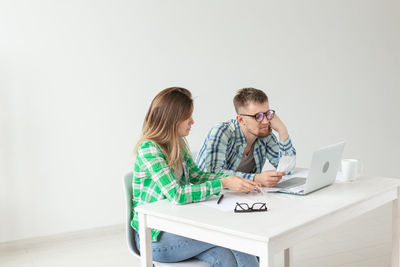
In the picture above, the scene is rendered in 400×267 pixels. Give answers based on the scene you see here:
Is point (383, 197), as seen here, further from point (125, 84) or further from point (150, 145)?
point (125, 84)

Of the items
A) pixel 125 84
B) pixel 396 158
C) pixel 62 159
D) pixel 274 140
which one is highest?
pixel 125 84

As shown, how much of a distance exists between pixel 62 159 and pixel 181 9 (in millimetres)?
1546

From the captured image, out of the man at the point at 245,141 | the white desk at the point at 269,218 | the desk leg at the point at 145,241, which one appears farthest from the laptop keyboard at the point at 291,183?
the desk leg at the point at 145,241

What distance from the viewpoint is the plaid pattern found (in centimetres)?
247

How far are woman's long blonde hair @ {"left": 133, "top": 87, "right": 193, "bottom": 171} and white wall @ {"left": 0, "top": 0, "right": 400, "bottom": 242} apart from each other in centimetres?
167

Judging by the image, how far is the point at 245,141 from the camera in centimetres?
257

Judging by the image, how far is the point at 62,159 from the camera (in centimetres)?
349

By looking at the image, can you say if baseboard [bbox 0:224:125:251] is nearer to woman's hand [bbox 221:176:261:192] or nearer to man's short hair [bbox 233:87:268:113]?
man's short hair [bbox 233:87:268:113]

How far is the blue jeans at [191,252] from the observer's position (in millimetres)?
1840

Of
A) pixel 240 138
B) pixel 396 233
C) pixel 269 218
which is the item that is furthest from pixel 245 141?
pixel 269 218

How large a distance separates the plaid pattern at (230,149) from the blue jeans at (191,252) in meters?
0.51

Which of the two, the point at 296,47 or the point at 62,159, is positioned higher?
the point at 296,47

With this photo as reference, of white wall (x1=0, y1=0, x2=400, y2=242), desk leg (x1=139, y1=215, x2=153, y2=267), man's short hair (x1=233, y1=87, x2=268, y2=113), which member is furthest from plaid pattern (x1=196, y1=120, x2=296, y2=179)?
white wall (x1=0, y1=0, x2=400, y2=242)

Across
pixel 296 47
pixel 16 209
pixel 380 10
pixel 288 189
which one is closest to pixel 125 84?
pixel 16 209
